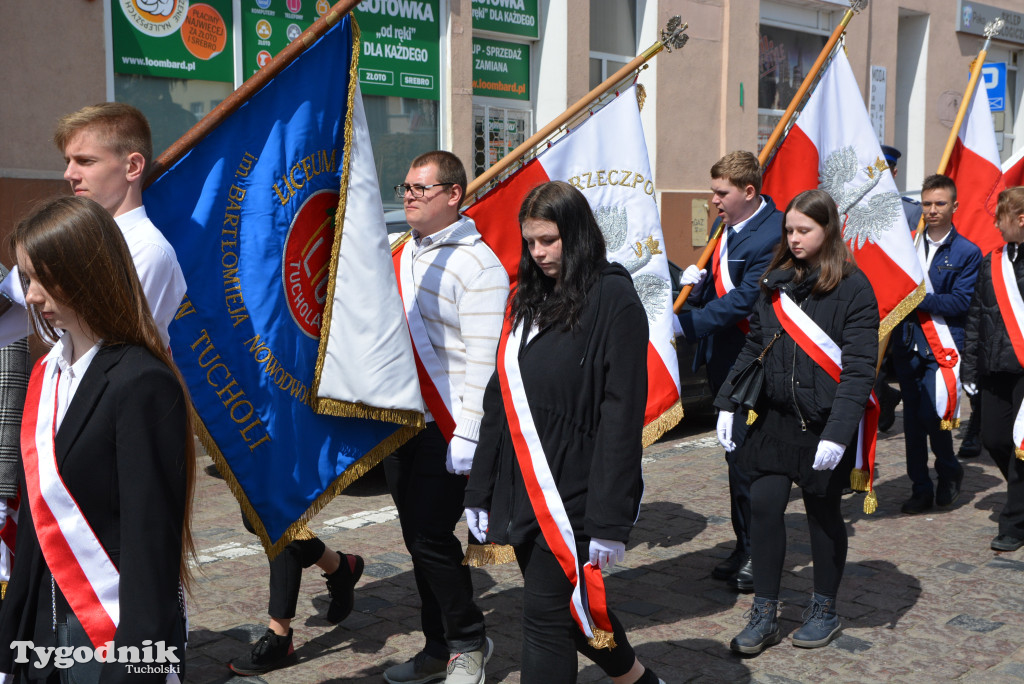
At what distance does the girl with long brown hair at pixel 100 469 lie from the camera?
2.08 meters

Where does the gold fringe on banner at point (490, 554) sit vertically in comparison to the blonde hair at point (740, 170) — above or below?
below

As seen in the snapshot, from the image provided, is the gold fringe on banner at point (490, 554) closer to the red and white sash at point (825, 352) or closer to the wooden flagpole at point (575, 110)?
the red and white sash at point (825, 352)

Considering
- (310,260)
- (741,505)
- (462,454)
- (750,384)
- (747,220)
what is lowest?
(741,505)

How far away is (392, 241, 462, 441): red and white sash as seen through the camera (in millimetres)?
4207

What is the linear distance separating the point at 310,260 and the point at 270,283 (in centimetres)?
20

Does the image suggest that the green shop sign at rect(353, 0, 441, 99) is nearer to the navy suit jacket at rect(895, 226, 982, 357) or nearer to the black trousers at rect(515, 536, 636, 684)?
the navy suit jacket at rect(895, 226, 982, 357)

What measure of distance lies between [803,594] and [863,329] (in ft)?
4.97

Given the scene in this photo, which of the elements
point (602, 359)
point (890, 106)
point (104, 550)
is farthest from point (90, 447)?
point (890, 106)

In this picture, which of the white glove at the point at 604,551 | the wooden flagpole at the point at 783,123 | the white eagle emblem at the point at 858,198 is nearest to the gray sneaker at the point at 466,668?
the white glove at the point at 604,551

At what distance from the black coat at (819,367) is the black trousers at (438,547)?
136cm

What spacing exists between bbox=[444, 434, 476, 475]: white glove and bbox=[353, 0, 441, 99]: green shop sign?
7.90m

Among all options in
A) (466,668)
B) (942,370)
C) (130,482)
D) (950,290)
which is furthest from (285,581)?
(950,290)

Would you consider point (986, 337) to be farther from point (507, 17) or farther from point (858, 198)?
point (507, 17)

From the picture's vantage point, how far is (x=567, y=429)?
331 cm
